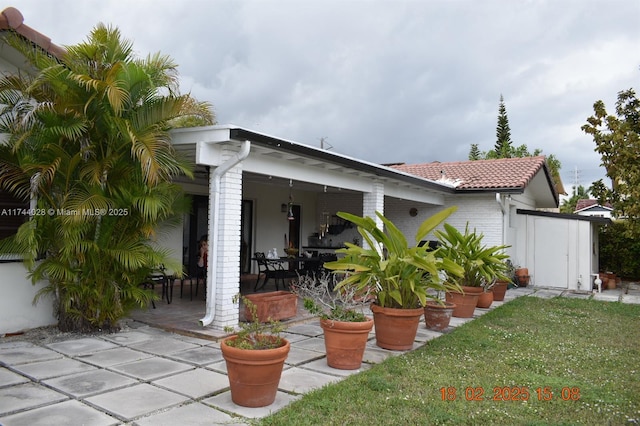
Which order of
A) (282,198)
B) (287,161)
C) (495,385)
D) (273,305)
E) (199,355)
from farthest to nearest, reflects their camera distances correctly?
(282,198)
(287,161)
(273,305)
(199,355)
(495,385)

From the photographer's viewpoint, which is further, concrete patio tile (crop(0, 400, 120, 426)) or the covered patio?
the covered patio

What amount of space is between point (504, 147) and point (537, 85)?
2034 centimetres

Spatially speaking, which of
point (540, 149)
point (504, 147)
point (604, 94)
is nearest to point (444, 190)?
point (604, 94)

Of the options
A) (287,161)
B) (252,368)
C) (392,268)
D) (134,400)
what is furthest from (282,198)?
(252,368)

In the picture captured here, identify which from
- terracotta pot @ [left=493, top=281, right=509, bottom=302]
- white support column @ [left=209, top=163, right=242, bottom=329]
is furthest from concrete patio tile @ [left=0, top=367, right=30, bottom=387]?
terracotta pot @ [left=493, top=281, right=509, bottom=302]

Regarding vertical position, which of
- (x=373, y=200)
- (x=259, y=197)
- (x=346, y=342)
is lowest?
(x=346, y=342)

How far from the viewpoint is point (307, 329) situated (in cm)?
672

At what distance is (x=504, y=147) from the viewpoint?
32.0m

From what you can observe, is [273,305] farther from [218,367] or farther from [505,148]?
[505,148]

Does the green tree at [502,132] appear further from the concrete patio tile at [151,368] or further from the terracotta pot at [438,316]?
the concrete patio tile at [151,368]

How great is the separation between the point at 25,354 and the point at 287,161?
13.8 ft

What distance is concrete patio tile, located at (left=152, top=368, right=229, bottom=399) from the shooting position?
3.95 m

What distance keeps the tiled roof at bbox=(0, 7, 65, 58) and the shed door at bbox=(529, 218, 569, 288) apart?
12.7 metres

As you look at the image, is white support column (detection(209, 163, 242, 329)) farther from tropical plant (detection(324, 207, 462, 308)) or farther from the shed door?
the shed door
